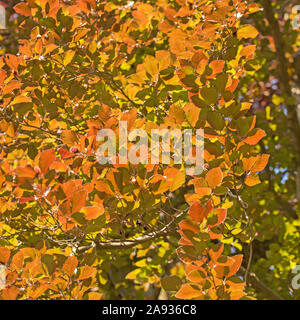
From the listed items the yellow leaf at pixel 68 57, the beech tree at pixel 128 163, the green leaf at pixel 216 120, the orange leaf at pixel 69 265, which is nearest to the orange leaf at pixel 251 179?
the beech tree at pixel 128 163

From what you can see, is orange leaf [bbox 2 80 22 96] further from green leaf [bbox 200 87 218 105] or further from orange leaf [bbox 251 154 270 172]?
orange leaf [bbox 251 154 270 172]

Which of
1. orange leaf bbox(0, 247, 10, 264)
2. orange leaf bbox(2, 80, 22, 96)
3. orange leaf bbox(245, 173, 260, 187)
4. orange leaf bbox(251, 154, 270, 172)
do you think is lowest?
orange leaf bbox(0, 247, 10, 264)

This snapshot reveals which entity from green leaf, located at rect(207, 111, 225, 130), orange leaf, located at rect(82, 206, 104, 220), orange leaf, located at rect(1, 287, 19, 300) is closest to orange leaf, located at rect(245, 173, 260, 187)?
green leaf, located at rect(207, 111, 225, 130)

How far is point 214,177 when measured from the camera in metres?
1.46

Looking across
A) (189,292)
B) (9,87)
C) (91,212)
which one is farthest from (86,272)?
(9,87)

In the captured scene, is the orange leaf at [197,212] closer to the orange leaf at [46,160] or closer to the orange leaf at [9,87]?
the orange leaf at [46,160]

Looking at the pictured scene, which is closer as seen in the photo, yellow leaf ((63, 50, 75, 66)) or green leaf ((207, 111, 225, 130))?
green leaf ((207, 111, 225, 130))

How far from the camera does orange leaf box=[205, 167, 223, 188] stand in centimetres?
145

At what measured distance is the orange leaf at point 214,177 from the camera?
1.45m

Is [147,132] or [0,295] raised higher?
[147,132]
